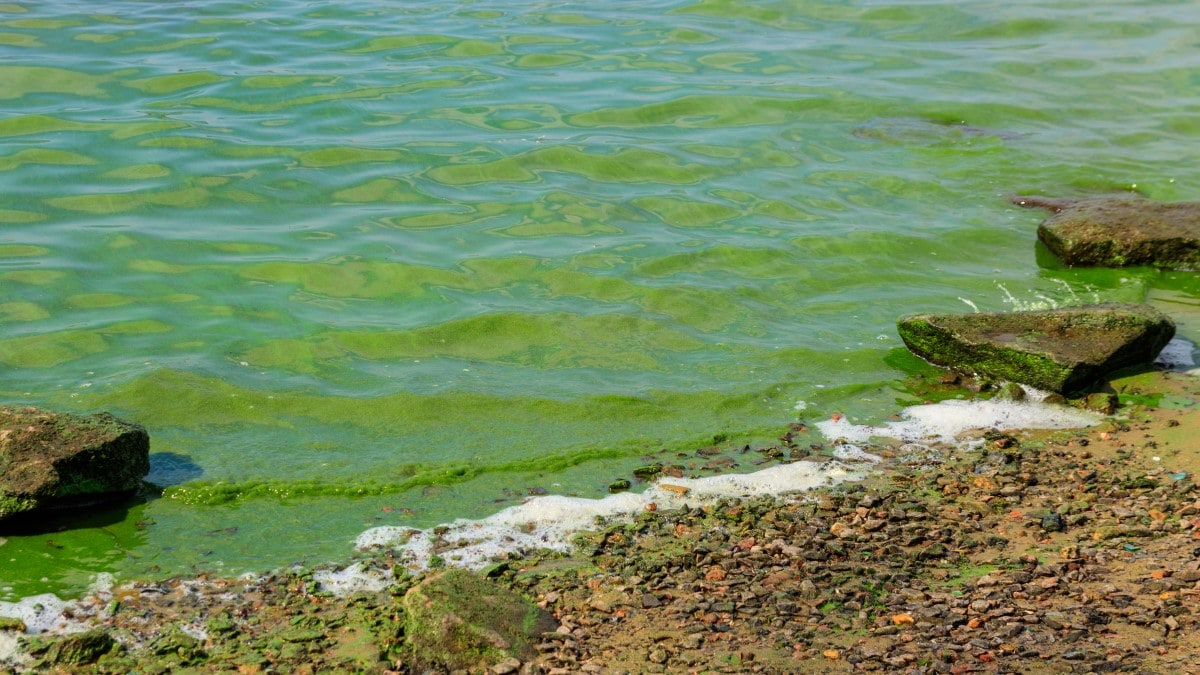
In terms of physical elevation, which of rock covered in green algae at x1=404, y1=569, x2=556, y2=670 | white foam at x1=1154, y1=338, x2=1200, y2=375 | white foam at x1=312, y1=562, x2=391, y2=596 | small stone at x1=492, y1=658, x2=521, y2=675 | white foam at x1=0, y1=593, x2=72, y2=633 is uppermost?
rock covered in green algae at x1=404, y1=569, x2=556, y2=670

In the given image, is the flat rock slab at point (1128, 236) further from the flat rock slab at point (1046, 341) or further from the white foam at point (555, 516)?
the white foam at point (555, 516)

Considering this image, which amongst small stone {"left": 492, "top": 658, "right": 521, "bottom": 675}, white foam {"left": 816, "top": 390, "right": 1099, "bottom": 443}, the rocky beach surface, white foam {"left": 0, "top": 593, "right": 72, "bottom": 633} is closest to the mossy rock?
the rocky beach surface

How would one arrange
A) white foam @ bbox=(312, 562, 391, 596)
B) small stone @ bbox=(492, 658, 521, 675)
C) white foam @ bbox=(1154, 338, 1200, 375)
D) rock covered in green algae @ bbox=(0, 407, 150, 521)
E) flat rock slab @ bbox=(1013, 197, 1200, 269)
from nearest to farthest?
small stone @ bbox=(492, 658, 521, 675)
white foam @ bbox=(312, 562, 391, 596)
rock covered in green algae @ bbox=(0, 407, 150, 521)
white foam @ bbox=(1154, 338, 1200, 375)
flat rock slab @ bbox=(1013, 197, 1200, 269)

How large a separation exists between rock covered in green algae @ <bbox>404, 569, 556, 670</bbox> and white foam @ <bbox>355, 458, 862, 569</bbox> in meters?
0.64

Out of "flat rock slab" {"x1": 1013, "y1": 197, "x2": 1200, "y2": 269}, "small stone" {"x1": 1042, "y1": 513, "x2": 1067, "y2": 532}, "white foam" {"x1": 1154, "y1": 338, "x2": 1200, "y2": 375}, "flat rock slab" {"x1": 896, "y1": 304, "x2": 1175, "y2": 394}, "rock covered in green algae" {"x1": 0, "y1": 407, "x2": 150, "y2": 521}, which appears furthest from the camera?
"flat rock slab" {"x1": 1013, "y1": 197, "x2": 1200, "y2": 269}

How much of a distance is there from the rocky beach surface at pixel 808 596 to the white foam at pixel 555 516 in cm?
11

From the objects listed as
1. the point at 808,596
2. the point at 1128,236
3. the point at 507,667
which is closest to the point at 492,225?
the point at 1128,236

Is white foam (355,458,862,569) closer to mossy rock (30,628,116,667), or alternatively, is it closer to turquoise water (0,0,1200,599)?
turquoise water (0,0,1200,599)

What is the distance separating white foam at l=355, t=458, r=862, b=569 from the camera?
18.0ft

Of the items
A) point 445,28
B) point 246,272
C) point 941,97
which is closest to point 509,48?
point 445,28

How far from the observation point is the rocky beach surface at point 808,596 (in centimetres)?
443

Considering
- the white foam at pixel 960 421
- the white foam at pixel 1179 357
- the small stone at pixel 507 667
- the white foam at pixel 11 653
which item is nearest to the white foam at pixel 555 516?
the white foam at pixel 960 421

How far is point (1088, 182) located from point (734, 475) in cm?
679

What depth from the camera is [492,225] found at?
9.95 meters
